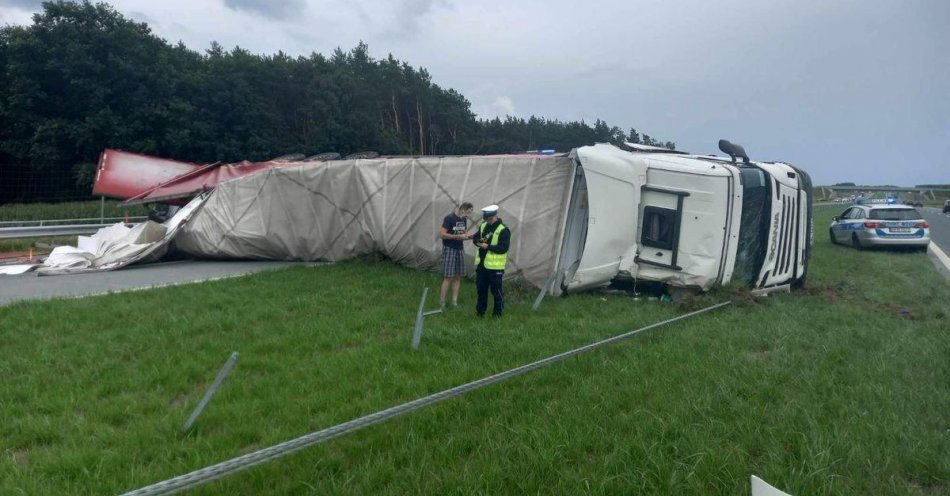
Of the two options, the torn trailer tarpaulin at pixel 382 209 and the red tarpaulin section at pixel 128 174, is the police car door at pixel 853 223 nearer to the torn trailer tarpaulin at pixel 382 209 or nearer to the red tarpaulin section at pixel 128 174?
the torn trailer tarpaulin at pixel 382 209

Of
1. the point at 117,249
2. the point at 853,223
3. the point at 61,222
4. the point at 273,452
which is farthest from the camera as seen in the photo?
the point at 61,222

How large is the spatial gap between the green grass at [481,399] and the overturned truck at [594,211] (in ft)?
3.68

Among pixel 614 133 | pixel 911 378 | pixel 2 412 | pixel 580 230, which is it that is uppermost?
pixel 614 133

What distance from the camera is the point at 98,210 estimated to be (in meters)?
21.9

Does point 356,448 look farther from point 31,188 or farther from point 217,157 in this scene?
point 217,157

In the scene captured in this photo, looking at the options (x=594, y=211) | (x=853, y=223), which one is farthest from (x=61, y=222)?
(x=853, y=223)

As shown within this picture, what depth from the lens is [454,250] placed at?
347 inches

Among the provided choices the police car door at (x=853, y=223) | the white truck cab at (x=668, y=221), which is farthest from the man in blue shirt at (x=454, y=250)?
the police car door at (x=853, y=223)

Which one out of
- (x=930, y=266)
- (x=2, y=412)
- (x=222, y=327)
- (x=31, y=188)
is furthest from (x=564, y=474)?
(x=31, y=188)

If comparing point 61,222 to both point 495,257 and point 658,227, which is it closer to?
point 495,257

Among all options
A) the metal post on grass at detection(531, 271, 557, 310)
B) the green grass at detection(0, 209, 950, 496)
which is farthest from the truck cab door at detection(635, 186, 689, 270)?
the metal post on grass at detection(531, 271, 557, 310)

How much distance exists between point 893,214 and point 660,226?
1202cm

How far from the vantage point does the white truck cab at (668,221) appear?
30.6 feet

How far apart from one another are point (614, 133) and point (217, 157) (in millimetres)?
35827
